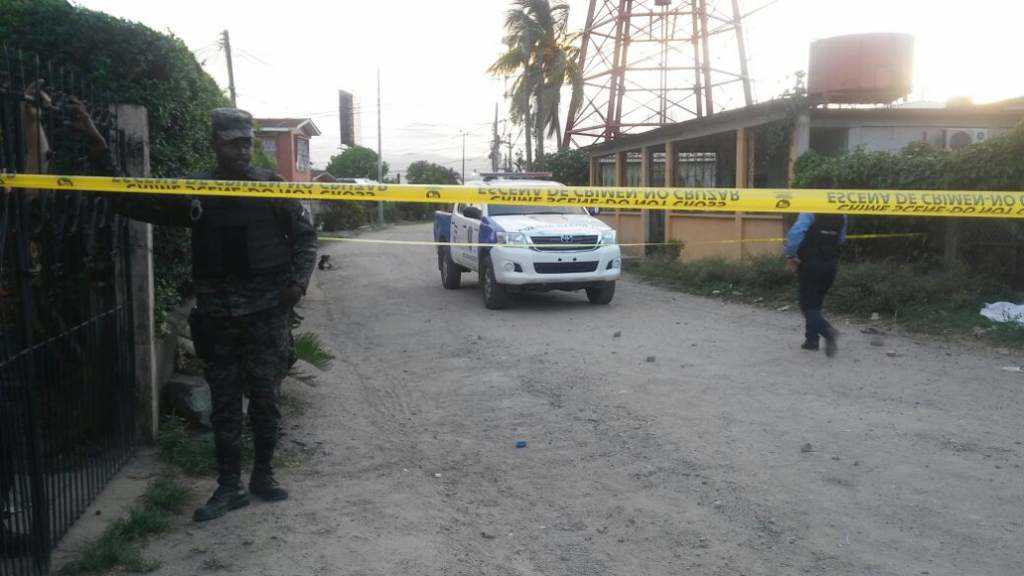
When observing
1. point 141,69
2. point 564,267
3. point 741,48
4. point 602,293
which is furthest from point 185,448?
point 741,48

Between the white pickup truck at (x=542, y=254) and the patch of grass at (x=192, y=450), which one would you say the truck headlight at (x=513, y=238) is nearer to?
the white pickup truck at (x=542, y=254)

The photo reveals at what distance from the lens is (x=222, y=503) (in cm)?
424

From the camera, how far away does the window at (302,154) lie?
46.9m

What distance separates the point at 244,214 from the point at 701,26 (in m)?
20.5

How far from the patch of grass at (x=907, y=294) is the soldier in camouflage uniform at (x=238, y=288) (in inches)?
290

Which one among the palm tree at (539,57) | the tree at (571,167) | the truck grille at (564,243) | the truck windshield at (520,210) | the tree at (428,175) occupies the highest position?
the palm tree at (539,57)

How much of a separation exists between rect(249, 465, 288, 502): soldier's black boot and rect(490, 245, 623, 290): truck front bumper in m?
6.76

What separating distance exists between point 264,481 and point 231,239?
130 cm

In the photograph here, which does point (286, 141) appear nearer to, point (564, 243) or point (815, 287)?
point (564, 243)

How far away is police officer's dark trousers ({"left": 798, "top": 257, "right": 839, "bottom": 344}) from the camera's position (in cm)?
811

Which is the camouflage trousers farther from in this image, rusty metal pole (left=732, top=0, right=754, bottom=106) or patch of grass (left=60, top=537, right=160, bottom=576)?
rusty metal pole (left=732, top=0, right=754, bottom=106)

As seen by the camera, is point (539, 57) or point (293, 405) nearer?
point (293, 405)

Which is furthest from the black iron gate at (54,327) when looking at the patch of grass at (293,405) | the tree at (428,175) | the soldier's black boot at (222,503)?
the tree at (428,175)

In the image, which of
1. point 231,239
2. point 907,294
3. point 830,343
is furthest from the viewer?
point 907,294
